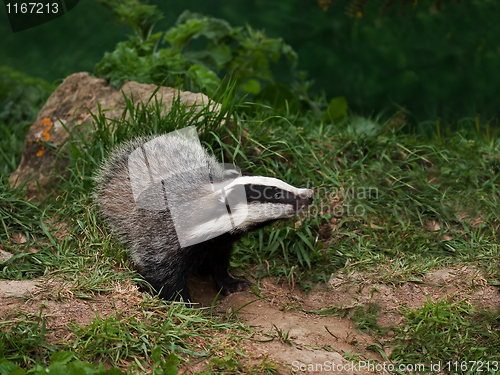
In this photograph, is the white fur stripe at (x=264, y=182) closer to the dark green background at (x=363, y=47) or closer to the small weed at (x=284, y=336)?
the small weed at (x=284, y=336)

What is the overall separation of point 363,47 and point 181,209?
450cm

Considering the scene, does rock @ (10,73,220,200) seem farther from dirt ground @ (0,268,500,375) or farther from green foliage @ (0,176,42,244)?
dirt ground @ (0,268,500,375)

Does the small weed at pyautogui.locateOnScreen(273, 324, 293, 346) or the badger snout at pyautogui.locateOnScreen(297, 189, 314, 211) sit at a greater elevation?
the badger snout at pyautogui.locateOnScreen(297, 189, 314, 211)

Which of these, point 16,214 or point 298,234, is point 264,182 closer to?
point 298,234

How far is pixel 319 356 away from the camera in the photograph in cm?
317

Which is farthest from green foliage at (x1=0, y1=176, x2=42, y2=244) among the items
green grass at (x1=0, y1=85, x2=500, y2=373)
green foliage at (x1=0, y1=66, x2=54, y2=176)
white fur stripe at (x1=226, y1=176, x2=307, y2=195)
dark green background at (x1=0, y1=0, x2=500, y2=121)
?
dark green background at (x1=0, y1=0, x2=500, y2=121)

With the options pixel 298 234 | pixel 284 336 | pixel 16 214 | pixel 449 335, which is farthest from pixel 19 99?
pixel 449 335

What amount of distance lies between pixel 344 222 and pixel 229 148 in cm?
142

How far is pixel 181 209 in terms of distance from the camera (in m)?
3.96

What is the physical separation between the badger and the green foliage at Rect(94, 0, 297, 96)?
4.78 ft

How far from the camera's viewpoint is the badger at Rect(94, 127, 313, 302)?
3.88 m

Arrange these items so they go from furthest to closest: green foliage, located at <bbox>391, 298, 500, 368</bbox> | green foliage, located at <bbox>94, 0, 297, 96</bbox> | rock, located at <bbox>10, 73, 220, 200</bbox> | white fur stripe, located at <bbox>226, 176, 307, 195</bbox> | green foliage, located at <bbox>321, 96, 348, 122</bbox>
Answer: green foliage, located at <bbox>321, 96, 348, 122</bbox>, green foliage, located at <bbox>94, 0, 297, 96</bbox>, rock, located at <bbox>10, 73, 220, 200</bbox>, white fur stripe, located at <bbox>226, 176, 307, 195</bbox>, green foliage, located at <bbox>391, 298, 500, 368</bbox>

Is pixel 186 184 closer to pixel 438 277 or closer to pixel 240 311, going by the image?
pixel 240 311

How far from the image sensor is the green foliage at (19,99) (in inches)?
265
